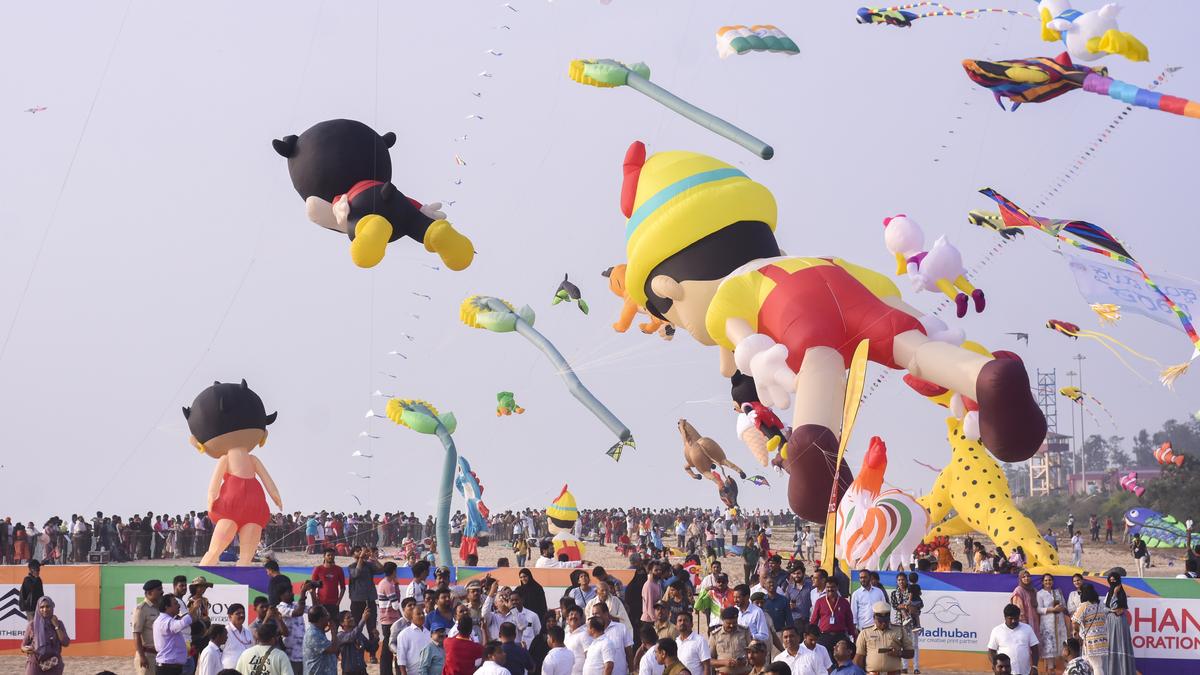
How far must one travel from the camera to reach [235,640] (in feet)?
39.3

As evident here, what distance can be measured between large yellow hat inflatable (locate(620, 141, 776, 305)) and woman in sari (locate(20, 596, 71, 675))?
900 centimetres

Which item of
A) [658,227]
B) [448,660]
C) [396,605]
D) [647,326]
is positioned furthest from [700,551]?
[448,660]

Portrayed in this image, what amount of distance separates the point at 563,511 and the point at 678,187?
28.7 ft

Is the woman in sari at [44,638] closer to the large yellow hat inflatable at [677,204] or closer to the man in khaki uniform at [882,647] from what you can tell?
the man in khaki uniform at [882,647]

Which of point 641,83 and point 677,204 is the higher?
point 641,83

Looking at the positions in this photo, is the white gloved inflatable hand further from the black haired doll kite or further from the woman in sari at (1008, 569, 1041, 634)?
the woman in sari at (1008, 569, 1041, 634)

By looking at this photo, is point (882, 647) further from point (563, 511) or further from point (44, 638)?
point (563, 511)

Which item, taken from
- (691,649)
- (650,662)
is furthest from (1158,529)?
(650,662)

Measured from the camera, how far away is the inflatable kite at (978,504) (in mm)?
22734

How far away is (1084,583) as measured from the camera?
1412 centimetres

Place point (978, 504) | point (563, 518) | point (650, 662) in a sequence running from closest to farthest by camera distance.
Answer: point (650, 662)
point (978, 504)
point (563, 518)

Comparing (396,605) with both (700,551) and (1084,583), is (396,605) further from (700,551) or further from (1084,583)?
(700,551)

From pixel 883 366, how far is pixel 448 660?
817 cm

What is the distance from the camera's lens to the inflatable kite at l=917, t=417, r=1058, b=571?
22.7m
